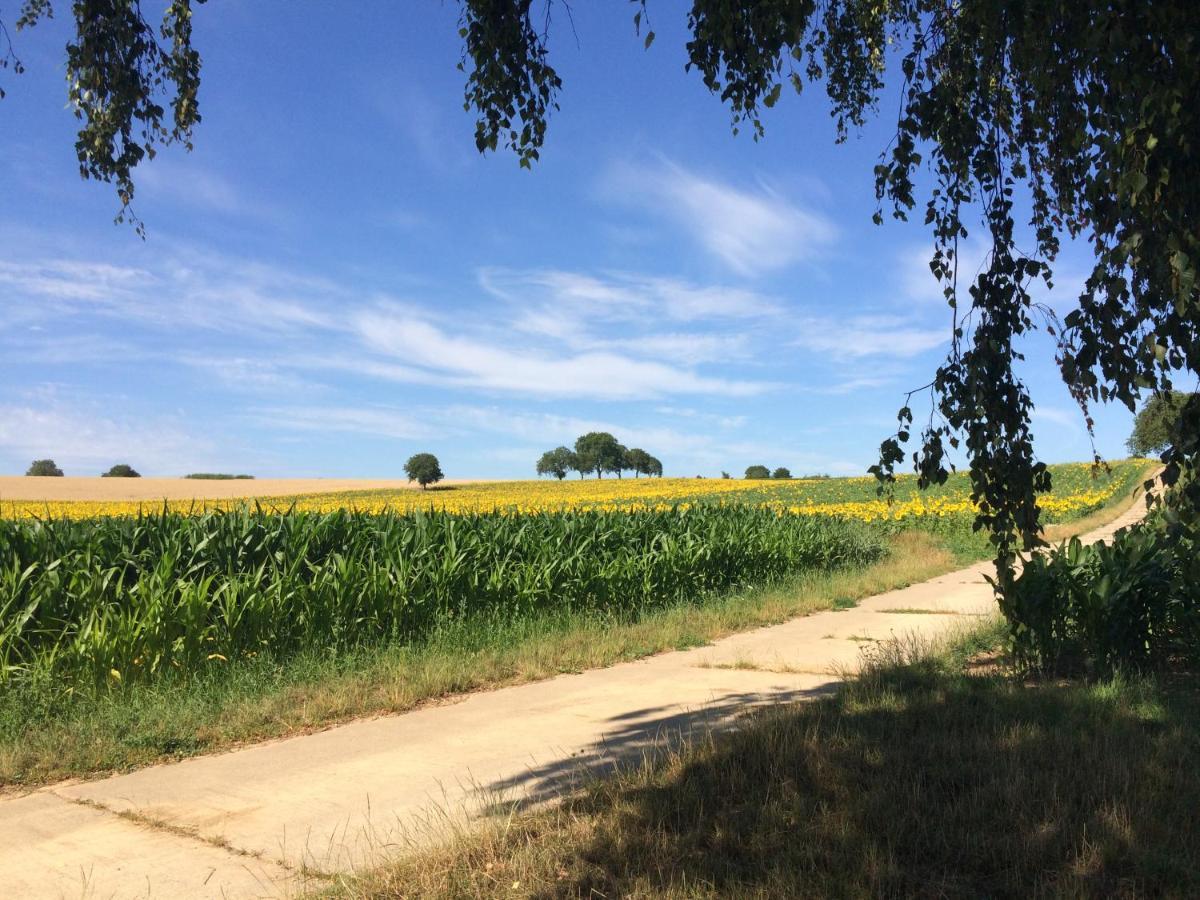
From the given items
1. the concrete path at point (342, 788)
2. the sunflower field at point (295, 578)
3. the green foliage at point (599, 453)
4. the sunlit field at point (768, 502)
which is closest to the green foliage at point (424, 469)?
the sunlit field at point (768, 502)

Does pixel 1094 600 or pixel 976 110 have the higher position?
pixel 976 110

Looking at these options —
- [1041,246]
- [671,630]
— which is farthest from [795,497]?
[1041,246]

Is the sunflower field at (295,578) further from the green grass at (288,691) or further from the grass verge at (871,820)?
the grass verge at (871,820)

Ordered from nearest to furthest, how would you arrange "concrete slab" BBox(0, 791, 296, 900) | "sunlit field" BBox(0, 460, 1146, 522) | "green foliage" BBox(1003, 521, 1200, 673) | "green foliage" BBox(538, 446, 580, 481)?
"concrete slab" BBox(0, 791, 296, 900) < "green foliage" BBox(1003, 521, 1200, 673) < "sunlit field" BBox(0, 460, 1146, 522) < "green foliage" BBox(538, 446, 580, 481)

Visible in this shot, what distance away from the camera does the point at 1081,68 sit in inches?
187

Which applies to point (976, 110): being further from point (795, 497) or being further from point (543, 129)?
point (795, 497)

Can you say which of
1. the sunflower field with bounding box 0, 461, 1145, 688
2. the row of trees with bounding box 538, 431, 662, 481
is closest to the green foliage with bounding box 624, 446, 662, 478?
the row of trees with bounding box 538, 431, 662, 481

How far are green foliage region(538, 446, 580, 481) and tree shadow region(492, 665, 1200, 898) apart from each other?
99782 mm

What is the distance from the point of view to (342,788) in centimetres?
502

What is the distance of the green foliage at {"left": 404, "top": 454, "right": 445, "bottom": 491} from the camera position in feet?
242

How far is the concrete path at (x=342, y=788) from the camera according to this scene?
3924 millimetres

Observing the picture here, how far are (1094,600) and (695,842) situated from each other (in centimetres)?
531

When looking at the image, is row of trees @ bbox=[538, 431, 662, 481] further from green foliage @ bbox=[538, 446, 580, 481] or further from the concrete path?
the concrete path

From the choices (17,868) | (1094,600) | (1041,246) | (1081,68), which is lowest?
(17,868)
